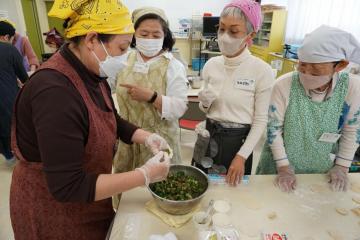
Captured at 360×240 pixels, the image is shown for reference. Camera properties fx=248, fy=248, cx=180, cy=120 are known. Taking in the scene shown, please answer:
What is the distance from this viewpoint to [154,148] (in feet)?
3.63

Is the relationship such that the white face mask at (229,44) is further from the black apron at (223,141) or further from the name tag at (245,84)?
the black apron at (223,141)

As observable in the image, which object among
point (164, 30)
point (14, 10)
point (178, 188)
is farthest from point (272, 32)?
point (14, 10)

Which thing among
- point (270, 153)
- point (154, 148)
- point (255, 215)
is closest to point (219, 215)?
point (255, 215)

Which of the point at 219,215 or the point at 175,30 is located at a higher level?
the point at 175,30

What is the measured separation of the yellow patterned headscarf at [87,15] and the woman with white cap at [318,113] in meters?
0.83

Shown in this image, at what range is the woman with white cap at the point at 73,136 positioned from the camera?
0.71m

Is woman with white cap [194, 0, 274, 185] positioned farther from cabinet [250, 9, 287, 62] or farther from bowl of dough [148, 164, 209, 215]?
cabinet [250, 9, 287, 62]

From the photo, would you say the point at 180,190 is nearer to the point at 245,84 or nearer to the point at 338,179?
the point at 245,84

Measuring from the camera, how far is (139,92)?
135 cm

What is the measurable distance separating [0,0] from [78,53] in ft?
18.1

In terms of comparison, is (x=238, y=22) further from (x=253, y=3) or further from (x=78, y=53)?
(x=78, y=53)

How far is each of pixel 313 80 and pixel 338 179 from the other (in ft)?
1.61

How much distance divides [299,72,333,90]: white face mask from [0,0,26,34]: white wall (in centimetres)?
569

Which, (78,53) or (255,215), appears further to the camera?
(255,215)
